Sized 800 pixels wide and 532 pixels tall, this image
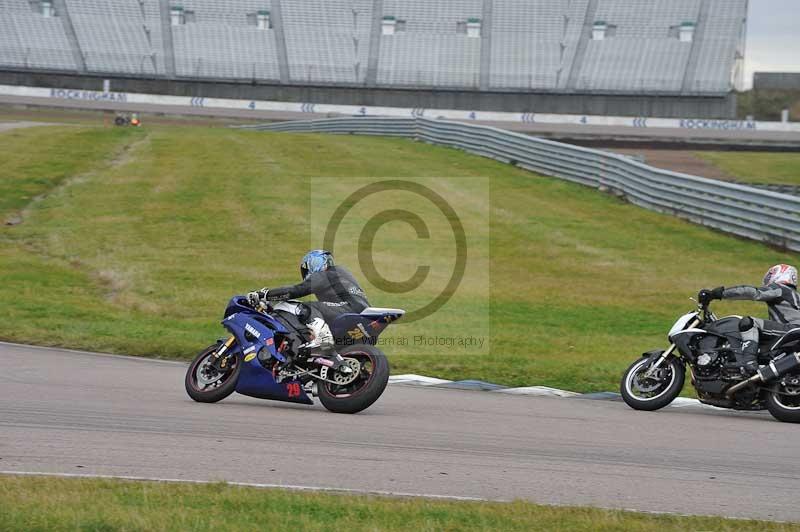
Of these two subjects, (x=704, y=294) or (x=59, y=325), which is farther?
(x=59, y=325)

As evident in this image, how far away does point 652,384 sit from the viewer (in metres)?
10.8

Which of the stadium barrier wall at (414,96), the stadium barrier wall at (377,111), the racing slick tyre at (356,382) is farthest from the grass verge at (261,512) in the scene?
the stadium barrier wall at (414,96)

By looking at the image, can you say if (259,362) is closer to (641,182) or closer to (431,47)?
(641,182)

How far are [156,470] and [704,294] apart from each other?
6.20 metres

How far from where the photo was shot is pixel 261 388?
32.5ft

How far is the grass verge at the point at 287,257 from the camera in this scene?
14312mm

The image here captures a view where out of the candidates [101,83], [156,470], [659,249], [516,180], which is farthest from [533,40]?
[156,470]

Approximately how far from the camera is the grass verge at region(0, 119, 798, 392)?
14.3 m

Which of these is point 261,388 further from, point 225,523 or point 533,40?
point 533,40

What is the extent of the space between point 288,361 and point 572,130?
46.8 metres

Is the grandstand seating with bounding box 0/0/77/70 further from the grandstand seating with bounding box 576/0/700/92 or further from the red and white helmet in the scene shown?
the red and white helmet

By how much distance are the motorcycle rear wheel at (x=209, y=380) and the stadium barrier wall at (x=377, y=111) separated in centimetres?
4944

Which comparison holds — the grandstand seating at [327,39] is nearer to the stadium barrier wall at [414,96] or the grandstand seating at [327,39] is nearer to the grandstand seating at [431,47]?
the stadium barrier wall at [414,96]

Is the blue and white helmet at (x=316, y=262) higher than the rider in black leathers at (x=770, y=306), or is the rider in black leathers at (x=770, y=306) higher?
the blue and white helmet at (x=316, y=262)
